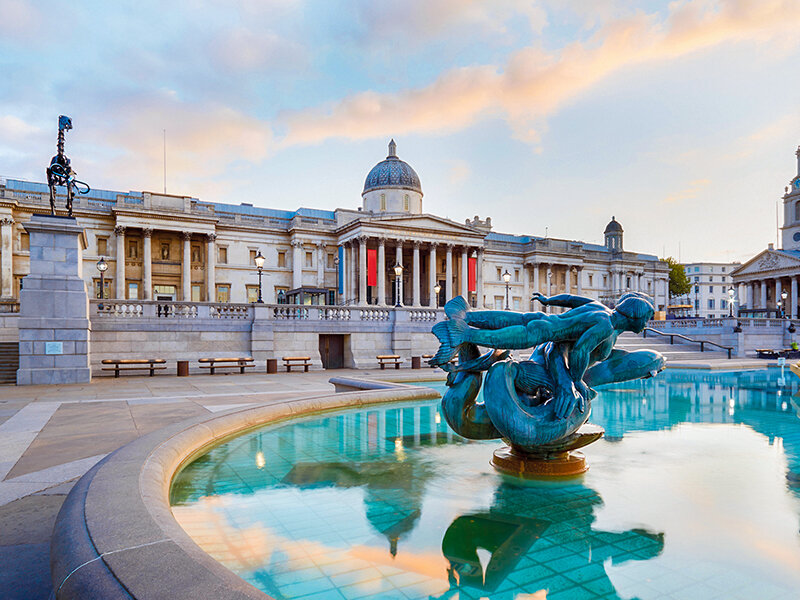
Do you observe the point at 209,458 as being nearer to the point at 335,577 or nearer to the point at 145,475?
the point at 145,475

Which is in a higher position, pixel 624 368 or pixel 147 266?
pixel 147 266

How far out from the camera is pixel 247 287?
6116 cm

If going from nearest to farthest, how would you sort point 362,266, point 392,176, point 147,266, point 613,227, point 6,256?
point 6,256, point 147,266, point 362,266, point 392,176, point 613,227

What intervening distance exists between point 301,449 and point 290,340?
748 inches

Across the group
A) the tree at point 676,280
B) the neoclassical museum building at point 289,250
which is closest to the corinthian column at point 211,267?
the neoclassical museum building at point 289,250

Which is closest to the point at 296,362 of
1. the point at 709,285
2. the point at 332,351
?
the point at 332,351

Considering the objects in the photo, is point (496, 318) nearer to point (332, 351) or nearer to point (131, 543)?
point (131, 543)

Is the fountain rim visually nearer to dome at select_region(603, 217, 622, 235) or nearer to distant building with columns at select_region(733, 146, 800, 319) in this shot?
distant building with columns at select_region(733, 146, 800, 319)

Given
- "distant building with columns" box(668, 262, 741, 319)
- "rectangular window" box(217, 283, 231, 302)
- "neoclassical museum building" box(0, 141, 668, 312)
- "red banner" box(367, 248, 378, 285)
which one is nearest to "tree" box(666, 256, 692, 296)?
"neoclassical museum building" box(0, 141, 668, 312)

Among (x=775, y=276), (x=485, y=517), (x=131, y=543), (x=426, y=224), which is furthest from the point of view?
(x=775, y=276)

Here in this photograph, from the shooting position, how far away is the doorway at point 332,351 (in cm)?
2808

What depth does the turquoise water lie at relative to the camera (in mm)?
3916

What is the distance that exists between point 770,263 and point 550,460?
9225 cm

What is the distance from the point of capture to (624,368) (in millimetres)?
6711
